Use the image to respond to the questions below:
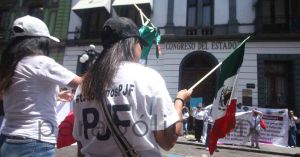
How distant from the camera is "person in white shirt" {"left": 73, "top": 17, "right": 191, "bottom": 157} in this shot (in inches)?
63.0

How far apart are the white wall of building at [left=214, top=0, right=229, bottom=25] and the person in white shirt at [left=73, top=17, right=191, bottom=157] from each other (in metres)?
16.9

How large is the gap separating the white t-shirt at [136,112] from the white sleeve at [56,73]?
0.43 metres

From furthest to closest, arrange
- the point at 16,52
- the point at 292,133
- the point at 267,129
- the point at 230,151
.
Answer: the point at 267,129 < the point at 292,133 < the point at 230,151 < the point at 16,52

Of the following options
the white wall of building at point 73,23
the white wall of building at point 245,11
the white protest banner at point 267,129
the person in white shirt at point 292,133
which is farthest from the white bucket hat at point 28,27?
the white wall of building at point 73,23

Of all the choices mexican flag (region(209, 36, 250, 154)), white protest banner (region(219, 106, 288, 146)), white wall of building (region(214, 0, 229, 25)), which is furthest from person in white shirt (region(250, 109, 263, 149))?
mexican flag (region(209, 36, 250, 154))

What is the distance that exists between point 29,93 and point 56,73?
9.3 inches

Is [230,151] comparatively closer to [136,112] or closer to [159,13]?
[159,13]

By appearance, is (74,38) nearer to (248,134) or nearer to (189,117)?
(189,117)

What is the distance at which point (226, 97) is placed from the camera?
339 centimetres

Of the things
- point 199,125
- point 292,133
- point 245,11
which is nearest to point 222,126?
point 199,125

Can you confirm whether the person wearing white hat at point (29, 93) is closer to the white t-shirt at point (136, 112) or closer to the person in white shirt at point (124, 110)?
the person in white shirt at point (124, 110)

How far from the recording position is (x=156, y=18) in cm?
1900

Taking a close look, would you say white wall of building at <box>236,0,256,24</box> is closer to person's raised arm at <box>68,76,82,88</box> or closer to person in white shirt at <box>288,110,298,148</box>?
person in white shirt at <box>288,110,298,148</box>

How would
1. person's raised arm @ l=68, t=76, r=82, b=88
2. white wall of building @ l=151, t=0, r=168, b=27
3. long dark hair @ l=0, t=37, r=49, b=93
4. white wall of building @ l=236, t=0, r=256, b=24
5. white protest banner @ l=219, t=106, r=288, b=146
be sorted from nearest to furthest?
person's raised arm @ l=68, t=76, r=82, b=88 → long dark hair @ l=0, t=37, r=49, b=93 → white protest banner @ l=219, t=106, r=288, b=146 → white wall of building @ l=236, t=0, r=256, b=24 → white wall of building @ l=151, t=0, r=168, b=27
